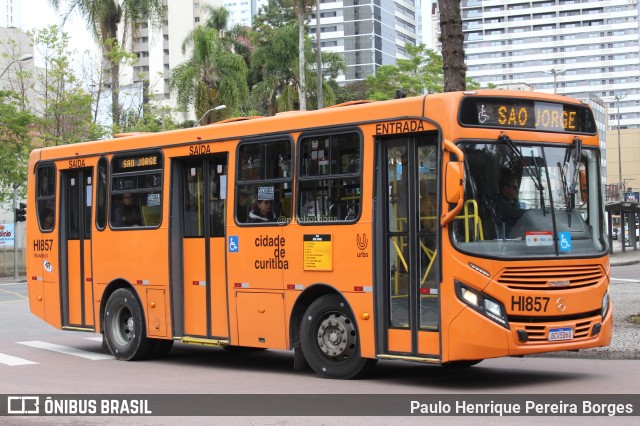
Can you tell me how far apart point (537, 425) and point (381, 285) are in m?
3.27

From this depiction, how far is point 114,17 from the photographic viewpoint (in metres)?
49.4

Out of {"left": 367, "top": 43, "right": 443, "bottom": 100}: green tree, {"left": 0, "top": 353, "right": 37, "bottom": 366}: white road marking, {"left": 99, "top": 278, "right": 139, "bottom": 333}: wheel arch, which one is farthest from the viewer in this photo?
{"left": 367, "top": 43, "right": 443, "bottom": 100}: green tree

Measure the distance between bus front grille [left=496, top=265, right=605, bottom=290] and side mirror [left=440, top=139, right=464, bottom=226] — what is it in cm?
81

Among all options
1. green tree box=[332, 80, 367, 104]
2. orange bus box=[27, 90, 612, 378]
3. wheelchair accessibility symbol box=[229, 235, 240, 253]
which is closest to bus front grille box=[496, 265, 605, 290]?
orange bus box=[27, 90, 612, 378]

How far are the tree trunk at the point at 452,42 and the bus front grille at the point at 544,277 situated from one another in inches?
269

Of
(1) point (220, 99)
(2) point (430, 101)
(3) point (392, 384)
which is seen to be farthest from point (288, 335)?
(1) point (220, 99)

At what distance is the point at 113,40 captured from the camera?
49.1m

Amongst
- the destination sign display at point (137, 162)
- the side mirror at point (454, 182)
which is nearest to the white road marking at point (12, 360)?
the destination sign display at point (137, 162)

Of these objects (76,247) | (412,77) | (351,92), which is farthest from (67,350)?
(351,92)

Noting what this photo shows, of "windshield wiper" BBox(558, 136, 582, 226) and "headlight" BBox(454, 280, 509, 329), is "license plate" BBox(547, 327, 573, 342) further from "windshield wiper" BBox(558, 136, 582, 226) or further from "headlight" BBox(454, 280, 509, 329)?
"windshield wiper" BBox(558, 136, 582, 226)

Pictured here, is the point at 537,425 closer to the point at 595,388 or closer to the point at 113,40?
the point at 595,388

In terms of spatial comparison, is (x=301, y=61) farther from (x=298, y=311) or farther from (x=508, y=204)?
(x=508, y=204)

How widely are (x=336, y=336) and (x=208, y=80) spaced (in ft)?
159

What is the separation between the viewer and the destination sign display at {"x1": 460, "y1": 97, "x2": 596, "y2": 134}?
35.9ft
